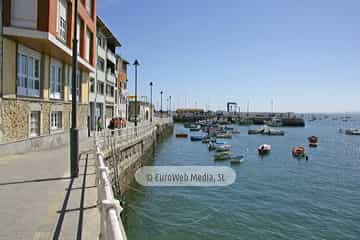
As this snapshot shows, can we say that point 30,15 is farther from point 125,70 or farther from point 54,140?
point 125,70

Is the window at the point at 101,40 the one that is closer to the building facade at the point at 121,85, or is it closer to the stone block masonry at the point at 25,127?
the building facade at the point at 121,85

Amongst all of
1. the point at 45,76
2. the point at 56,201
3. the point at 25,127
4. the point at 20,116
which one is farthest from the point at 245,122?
the point at 56,201

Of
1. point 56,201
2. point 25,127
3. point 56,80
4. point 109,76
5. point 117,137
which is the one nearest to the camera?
point 56,201

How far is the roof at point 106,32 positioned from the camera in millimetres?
32069

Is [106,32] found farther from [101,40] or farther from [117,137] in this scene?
[117,137]

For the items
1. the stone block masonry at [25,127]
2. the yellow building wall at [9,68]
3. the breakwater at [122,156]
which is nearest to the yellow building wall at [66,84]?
the stone block masonry at [25,127]

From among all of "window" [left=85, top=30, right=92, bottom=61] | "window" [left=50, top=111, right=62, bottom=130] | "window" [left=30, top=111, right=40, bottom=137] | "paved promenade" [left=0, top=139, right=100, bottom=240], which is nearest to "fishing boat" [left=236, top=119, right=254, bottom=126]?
"window" [left=85, top=30, right=92, bottom=61]

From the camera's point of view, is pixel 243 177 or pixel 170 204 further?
pixel 243 177

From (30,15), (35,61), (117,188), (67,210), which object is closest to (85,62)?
(35,61)

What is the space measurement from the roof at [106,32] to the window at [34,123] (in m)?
17.8

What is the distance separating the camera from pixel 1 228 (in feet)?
16.3

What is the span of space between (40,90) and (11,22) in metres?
4.15

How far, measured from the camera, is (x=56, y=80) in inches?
766

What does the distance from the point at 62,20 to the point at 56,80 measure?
4.09 m
